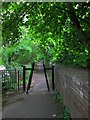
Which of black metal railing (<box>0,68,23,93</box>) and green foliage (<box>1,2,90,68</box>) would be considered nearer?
green foliage (<box>1,2,90,68</box>)

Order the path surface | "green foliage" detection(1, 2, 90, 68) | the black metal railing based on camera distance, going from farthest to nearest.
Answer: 1. the black metal railing
2. the path surface
3. "green foliage" detection(1, 2, 90, 68)

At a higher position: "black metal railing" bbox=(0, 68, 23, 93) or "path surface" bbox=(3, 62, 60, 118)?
"black metal railing" bbox=(0, 68, 23, 93)

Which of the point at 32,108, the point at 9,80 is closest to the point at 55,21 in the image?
the point at 32,108

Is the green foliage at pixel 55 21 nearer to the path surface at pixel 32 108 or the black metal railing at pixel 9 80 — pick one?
the path surface at pixel 32 108

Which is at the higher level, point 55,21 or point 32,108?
point 55,21

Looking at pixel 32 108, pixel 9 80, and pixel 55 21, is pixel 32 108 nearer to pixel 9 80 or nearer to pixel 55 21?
pixel 55 21

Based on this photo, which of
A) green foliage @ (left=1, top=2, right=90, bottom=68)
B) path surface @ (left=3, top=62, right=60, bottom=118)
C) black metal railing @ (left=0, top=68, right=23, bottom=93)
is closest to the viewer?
green foliage @ (left=1, top=2, right=90, bottom=68)

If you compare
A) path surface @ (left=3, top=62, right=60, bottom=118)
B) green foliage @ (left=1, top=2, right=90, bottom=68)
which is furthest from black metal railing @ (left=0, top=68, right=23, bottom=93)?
green foliage @ (left=1, top=2, right=90, bottom=68)

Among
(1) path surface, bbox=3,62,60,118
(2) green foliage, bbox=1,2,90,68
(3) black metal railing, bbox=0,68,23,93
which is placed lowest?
(1) path surface, bbox=3,62,60,118

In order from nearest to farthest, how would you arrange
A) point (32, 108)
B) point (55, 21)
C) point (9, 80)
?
point (55, 21)
point (32, 108)
point (9, 80)

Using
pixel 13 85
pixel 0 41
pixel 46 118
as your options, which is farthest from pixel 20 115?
pixel 13 85

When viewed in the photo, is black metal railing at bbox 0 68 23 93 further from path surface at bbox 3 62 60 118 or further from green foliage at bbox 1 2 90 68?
green foliage at bbox 1 2 90 68

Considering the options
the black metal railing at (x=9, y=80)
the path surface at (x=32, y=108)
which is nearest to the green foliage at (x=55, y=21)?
the path surface at (x=32, y=108)

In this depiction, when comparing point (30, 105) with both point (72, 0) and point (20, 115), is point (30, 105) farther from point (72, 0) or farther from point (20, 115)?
point (72, 0)
